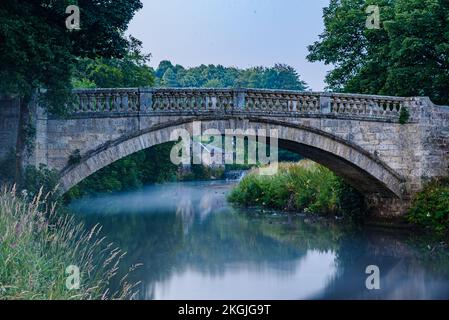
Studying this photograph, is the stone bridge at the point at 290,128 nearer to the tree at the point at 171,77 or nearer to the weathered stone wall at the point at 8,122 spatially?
the weathered stone wall at the point at 8,122

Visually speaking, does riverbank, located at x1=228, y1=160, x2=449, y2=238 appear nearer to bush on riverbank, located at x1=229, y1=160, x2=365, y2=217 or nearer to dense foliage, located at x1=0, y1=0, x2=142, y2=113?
bush on riverbank, located at x1=229, y1=160, x2=365, y2=217

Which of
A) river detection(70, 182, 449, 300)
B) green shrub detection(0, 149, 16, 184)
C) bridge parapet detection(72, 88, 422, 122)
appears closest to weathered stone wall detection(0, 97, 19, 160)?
A: green shrub detection(0, 149, 16, 184)

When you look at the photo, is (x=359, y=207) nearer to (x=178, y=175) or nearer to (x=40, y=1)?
(x=40, y=1)

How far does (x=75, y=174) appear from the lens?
49.6 ft

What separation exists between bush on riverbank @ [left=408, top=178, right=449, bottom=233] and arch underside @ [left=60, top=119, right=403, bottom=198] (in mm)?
687

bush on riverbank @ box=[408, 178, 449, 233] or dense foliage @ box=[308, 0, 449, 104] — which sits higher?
dense foliage @ box=[308, 0, 449, 104]

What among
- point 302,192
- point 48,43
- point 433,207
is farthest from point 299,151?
point 48,43

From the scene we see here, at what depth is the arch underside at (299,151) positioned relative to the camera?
15.2 m

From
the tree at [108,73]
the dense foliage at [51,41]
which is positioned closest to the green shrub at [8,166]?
the dense foliage at [51,41]

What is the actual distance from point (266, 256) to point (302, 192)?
24.3 feet

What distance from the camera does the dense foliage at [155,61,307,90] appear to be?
237 feet

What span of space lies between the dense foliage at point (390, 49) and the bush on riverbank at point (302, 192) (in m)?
3.39

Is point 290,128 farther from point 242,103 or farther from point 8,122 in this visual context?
point 8,122

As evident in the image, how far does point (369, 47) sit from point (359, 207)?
19.7ft
